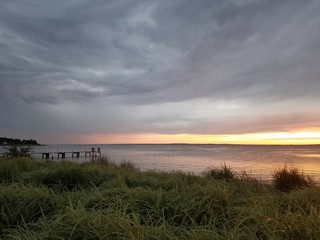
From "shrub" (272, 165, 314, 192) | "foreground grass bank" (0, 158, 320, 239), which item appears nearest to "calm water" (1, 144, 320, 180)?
"shrub" (272, 165, 314, 192)

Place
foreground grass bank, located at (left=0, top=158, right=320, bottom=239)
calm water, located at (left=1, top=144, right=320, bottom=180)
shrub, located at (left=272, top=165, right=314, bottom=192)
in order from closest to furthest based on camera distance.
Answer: foreground grass bank, located at (left=0, top=158, right=320, bottom=239), shrub, located at (left=272, top=165, right=314, bottom=192), calm water, located at (left=1, top=144, right=320, bottom=180)

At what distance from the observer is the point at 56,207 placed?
17.1 ft

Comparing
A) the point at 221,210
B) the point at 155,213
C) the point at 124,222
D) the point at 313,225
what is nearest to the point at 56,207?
the point at 155,213

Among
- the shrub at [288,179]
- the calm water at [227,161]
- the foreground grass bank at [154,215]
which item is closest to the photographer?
the foreground grass bank at [154,215]

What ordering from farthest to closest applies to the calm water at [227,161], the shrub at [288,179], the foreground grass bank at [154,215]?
1. the calm water at [227,161]
2. the shrub at [288,179]
3. the foreground grass bank at [154,215]

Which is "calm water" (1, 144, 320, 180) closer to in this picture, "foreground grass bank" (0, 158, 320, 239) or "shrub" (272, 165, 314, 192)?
"shrub" (272, 165, 314, 192)

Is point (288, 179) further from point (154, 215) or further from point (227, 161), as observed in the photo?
point (227, 161)

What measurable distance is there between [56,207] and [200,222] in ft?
7.08

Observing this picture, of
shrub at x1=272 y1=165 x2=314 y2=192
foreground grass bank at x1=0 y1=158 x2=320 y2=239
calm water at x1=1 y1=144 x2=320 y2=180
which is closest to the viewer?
foreground grass bank at x1=0 y1=158 x2=320 y2=239

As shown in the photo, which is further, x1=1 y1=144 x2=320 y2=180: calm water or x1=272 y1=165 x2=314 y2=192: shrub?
x1=1 y1=144 x2=320 y2=180: calm water

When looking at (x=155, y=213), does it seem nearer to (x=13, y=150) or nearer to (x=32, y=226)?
(x=32, y=226)

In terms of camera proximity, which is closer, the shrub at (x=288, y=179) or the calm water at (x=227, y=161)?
the shrub at (x=288, y=179)

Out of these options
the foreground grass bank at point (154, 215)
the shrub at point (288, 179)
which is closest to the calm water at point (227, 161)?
the shrub at point (288, 179)

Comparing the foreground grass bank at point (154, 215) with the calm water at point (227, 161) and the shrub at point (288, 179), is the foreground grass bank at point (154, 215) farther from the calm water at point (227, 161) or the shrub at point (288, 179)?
the calm water at point (227, 161)
